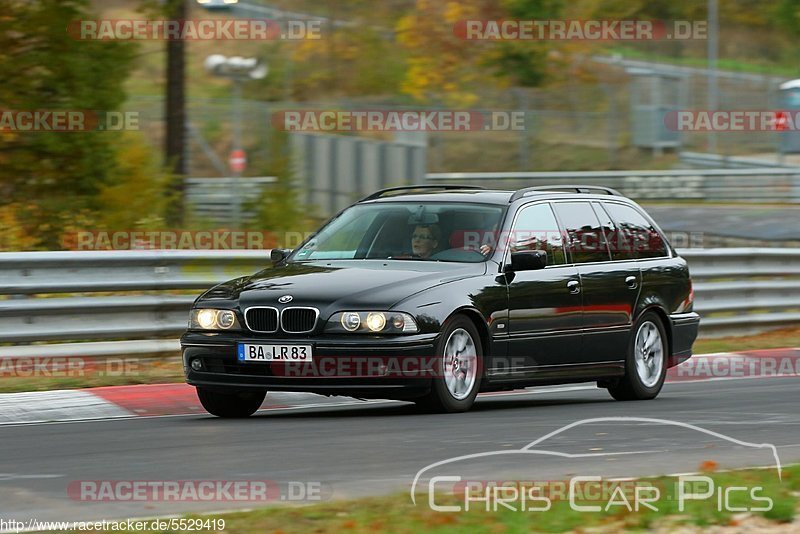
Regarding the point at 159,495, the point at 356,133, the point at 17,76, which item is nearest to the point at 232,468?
the point at 159,495

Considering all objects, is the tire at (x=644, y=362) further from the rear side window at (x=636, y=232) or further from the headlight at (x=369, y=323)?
the headlight at (x=369, y=323)

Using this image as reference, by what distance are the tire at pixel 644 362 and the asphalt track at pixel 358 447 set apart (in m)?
0.73

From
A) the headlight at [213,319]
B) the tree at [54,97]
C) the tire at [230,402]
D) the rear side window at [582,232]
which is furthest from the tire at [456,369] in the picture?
the tree at [54,97]

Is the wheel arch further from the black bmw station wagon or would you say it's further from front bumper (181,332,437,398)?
front bumper (181,332,437,398)

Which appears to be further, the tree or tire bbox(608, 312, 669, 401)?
the tree

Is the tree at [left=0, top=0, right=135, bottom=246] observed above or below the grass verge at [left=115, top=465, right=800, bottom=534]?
above

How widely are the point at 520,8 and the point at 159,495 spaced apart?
50.6m

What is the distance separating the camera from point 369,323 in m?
9.80

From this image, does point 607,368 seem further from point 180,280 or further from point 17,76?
point 17,76

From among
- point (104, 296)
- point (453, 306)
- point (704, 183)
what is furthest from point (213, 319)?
point (704, 183)

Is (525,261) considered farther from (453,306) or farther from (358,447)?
(358,447)

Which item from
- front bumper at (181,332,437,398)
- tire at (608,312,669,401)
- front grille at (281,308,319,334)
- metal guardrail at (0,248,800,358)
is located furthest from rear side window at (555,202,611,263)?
metal guardrail at (0,248,800,358)

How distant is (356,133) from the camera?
153ft

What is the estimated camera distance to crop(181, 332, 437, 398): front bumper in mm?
9789
